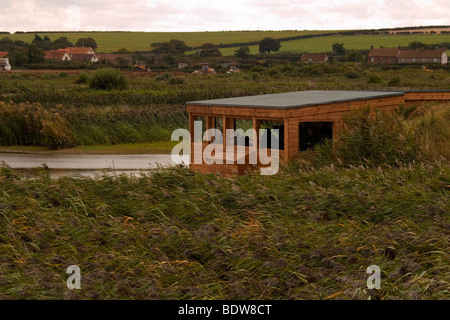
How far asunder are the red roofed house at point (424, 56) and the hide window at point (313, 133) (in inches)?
3815

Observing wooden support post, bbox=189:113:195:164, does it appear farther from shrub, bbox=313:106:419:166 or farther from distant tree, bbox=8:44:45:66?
distant tree, bbox=8:44:45:66

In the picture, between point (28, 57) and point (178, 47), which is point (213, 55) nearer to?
point (178, 47)

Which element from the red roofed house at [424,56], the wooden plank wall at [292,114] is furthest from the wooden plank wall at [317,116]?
the red roofed house at [424,56]

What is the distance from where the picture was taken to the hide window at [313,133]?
729 inches

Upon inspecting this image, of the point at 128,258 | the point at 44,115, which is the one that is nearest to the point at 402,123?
the point at 128,258

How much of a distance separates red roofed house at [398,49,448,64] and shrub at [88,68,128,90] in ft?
256

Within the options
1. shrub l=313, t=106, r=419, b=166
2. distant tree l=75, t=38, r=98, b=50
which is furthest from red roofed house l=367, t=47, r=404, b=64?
shrub l=313, t=106, r=419, b=166

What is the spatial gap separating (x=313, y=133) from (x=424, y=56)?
100244 mm

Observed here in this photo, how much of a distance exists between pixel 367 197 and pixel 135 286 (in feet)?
15.4

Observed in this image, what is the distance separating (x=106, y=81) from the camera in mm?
43844

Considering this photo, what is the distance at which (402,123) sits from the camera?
16656 millimetres

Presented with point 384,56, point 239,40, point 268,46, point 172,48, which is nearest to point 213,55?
point 172,48

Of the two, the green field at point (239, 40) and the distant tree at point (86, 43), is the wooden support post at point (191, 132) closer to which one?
the green field at point (239, 40)
